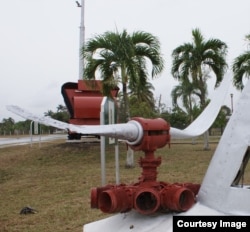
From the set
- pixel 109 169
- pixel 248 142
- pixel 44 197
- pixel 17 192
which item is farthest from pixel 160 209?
pixel 109 169

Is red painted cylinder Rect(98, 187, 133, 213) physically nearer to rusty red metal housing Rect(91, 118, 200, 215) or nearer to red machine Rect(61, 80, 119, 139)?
rusty red metal housing Rect(91, 118, 200, 215)

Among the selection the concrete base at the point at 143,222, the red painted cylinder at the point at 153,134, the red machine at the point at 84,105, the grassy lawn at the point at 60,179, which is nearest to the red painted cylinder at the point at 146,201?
the concrete base at the point at 143,222

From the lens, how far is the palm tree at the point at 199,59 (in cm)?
1938

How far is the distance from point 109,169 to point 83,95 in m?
4.52

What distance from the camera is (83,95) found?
1814cm

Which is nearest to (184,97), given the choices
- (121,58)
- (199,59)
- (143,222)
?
(199,59)

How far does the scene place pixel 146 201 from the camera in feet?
13.5

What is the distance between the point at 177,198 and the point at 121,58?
1077 centimetres

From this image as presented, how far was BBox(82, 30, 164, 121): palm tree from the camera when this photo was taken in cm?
1438

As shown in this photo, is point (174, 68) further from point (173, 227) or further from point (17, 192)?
point (173, 227)

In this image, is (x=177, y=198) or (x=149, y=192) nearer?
(x=177, y=198)

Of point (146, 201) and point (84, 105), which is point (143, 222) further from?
point (84, 105)

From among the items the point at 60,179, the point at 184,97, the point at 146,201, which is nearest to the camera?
the point at 146,201

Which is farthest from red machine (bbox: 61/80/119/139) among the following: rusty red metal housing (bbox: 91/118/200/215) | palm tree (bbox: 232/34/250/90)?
rusty red metal housing (bbox: 91/118/200/215)
